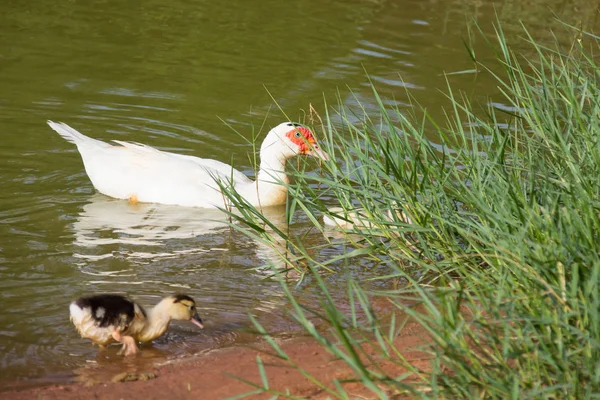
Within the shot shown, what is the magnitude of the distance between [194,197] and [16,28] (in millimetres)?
5698

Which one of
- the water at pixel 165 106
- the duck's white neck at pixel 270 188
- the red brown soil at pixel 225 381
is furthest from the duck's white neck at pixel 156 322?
the duck's white neck at pixel 270 188

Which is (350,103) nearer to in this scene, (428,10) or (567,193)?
(428,10)

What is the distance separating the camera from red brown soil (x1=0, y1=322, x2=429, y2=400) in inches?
177

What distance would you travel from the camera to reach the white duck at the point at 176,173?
325 inches

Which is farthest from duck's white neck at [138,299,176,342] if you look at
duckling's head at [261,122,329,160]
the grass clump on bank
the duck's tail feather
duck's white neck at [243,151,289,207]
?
the duck's tail feather

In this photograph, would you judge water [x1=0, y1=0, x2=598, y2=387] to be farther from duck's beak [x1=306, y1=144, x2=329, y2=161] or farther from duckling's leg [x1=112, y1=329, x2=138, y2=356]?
duck's beak [x1=306, y1=144, x2=329, y2=161]

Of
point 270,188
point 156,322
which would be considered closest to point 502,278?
point 156,322

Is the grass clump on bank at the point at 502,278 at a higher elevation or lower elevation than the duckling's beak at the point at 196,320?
higher

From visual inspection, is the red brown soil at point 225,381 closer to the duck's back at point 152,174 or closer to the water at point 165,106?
the water at point 165,106

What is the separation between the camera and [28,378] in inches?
195

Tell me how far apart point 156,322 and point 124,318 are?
0.72 feet

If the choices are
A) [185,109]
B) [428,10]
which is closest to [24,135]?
[185,109]

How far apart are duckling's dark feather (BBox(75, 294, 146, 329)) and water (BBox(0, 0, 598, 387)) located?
0.79 ft

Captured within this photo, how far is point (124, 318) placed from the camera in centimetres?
519
